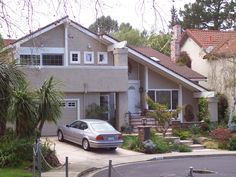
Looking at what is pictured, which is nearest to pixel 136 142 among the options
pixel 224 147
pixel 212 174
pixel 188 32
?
pixel 224 147

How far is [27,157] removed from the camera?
781 inches

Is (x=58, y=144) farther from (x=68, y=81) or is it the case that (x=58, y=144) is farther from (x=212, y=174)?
(x=212, y=174)

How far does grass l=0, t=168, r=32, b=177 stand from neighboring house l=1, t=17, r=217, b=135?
42.0ft

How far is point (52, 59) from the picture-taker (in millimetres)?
35250

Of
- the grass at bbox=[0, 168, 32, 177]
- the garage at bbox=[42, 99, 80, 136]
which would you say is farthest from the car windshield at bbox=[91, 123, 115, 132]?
the grass at bbox=[0, 168, 32, 177]

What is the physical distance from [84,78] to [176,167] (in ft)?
44.8

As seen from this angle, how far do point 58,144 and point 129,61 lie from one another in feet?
38.1

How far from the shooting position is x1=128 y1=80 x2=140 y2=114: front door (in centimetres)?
3800

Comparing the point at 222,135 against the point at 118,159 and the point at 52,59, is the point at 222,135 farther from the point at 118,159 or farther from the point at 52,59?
the point at 52,59

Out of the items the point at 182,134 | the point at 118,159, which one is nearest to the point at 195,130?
the point at 182,134

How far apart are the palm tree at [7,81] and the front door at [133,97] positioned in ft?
58.7

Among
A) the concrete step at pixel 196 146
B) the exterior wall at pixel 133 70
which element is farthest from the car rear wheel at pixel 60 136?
the exterior wall at pixel 133 70

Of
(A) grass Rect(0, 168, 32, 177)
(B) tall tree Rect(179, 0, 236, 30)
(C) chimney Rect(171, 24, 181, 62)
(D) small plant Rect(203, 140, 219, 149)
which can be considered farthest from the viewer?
(B) tall tree Rect(179, 0, 236, 30)

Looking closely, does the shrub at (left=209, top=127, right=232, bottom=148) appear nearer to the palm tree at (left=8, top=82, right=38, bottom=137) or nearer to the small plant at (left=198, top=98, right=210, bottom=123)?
the small plant at (left=198, top=98, right=210, bottom=123)
